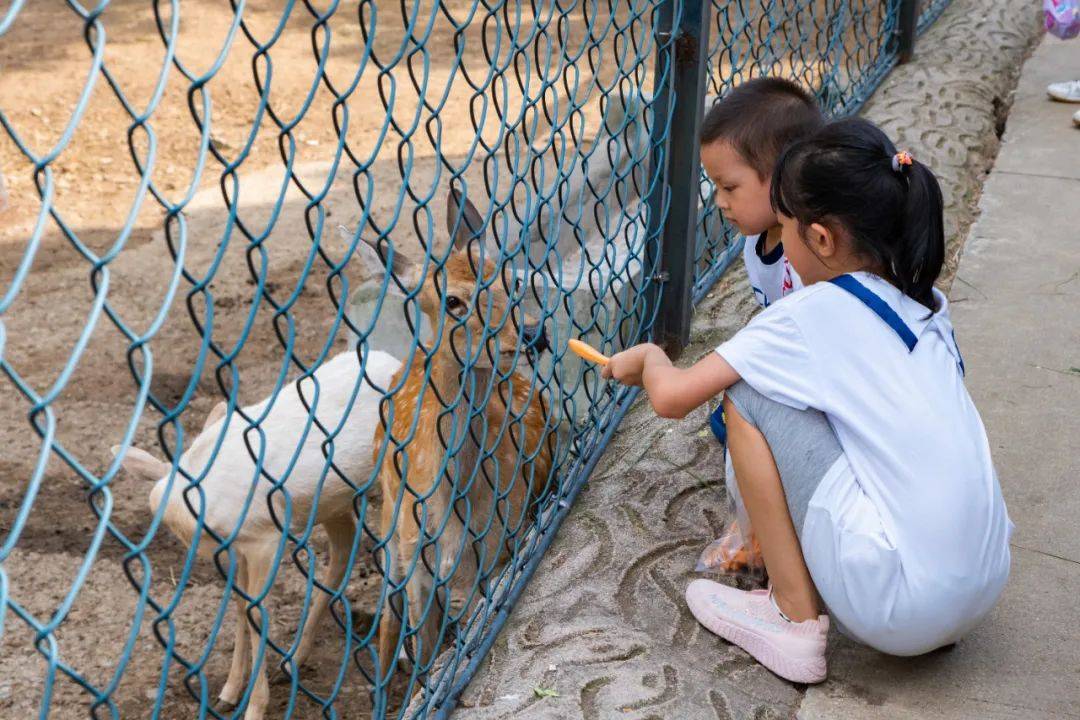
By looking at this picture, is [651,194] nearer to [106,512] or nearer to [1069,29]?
[106,512]

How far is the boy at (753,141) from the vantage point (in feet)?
9.60

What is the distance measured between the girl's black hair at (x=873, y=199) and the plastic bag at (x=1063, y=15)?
3991mm

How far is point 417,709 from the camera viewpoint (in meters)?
2.52

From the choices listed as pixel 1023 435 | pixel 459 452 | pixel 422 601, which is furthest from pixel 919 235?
pixel 422 601

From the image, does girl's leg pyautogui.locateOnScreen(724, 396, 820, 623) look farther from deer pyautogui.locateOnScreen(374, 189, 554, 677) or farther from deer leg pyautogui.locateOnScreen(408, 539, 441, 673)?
deer leg pyautogui.locateOnScreen(408, 539, 441, 673)

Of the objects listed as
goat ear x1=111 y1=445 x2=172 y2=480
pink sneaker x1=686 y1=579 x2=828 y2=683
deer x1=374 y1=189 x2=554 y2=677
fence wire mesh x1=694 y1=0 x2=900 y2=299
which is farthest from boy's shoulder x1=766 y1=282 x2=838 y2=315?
goat ear x1=111 y1=445 x2=172 y2=480

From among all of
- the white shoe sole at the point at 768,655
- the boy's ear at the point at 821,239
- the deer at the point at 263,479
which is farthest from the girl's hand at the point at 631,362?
the deer at the point at 263,479

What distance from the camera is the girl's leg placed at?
2.43 metres

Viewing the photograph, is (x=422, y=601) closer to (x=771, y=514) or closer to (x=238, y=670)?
(x=238, y=670)

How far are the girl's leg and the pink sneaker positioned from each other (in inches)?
1.4

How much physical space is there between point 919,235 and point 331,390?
1.85m

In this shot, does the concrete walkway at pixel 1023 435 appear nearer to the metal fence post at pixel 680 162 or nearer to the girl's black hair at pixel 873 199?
the girl's black hair at pixel 873 199

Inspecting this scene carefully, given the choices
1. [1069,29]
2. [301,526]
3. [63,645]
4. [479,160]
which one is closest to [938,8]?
[1069,29]

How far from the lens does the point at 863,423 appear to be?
2320 mm
